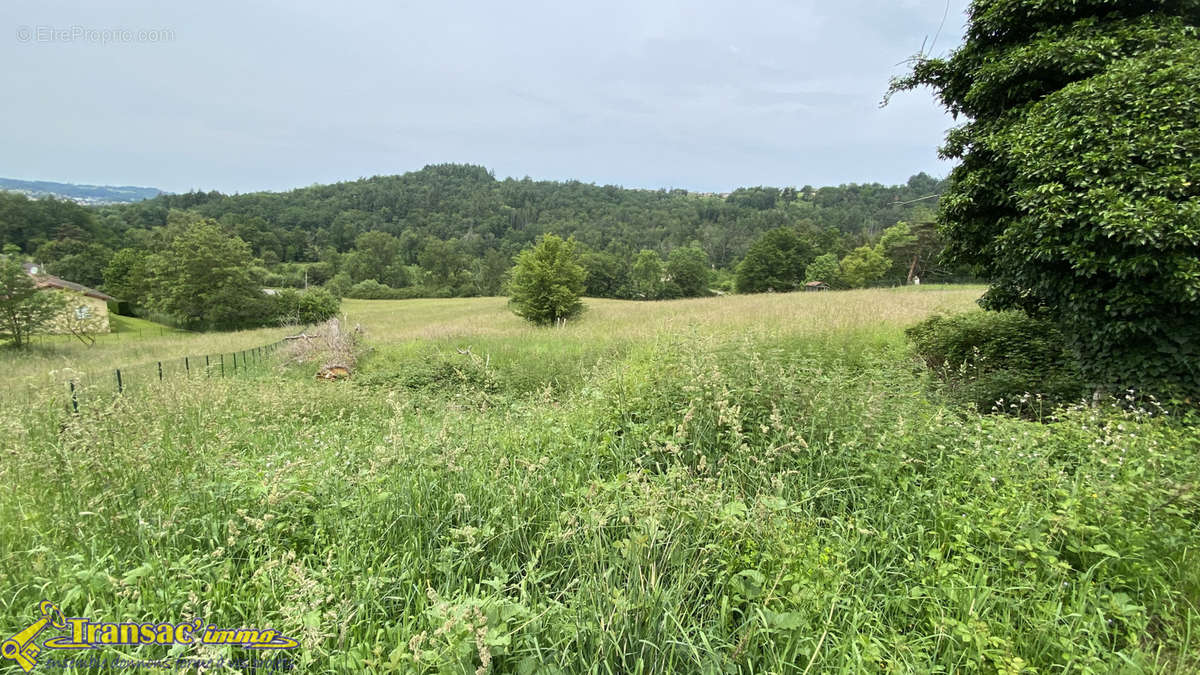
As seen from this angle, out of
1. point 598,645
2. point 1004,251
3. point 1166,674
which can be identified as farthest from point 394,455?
point 1004,251

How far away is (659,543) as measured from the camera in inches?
87.7

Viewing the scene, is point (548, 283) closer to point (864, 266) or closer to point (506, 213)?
point (864, 266)

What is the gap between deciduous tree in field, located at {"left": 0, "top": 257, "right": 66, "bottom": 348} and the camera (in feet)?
76.8

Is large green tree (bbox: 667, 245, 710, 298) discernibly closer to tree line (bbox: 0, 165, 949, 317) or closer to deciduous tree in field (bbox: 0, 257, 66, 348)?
tree line (bbox: 0, 165, 949, 317)

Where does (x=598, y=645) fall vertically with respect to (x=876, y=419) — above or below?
below

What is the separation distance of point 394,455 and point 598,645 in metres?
1.89

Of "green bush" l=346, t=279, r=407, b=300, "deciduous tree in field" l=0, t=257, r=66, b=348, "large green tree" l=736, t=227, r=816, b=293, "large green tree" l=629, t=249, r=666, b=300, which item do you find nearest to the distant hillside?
"green bush" l=346, t=279, r=407, b=300

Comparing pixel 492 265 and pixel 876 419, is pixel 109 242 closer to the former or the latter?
pixel 492 265

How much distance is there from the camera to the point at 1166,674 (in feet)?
5.95

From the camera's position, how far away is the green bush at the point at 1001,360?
5.29 meters

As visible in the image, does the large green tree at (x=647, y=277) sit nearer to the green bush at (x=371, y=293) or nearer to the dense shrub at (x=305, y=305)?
the green bush at (x=371, y=293)

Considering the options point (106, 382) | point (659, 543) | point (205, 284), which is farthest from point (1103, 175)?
point (205, 284)

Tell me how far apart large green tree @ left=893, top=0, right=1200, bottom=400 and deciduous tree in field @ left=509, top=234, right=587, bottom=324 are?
20.2m

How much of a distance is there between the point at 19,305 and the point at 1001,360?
40347 mm
